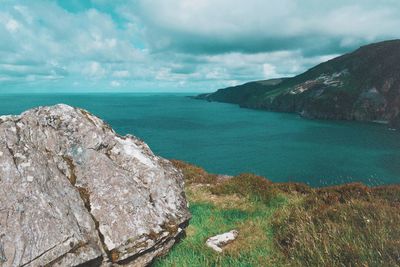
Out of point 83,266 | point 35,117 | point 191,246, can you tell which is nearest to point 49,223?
point 83,266

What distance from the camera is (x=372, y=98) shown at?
195125mm

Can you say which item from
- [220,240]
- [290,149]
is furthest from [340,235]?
[290,149]

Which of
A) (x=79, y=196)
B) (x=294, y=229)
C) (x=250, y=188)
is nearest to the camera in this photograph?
(x=79, y=196)

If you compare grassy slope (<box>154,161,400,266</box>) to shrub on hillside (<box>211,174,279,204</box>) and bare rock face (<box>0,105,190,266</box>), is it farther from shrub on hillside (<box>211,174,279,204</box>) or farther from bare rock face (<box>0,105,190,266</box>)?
bare rock face (<box>0,105,190,266</box>)

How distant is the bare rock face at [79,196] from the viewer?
290 inches

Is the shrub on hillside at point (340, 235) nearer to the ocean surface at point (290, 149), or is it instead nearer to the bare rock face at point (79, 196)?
the bare rock face at point (79, 196)

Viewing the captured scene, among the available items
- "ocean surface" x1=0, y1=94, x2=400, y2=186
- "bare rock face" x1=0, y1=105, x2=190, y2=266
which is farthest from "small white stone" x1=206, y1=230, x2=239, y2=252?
"ocean surface" x1=0, y1=94, x2=400, y2=186

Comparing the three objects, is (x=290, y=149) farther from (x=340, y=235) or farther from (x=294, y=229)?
(x=340, y=235)

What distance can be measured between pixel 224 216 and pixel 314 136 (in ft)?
453

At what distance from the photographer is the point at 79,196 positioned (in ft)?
29.3

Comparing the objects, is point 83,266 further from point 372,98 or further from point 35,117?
point 372,98

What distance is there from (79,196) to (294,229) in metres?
6.00

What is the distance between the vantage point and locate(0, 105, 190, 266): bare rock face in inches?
290

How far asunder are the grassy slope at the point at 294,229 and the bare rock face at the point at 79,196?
45.1 inches
